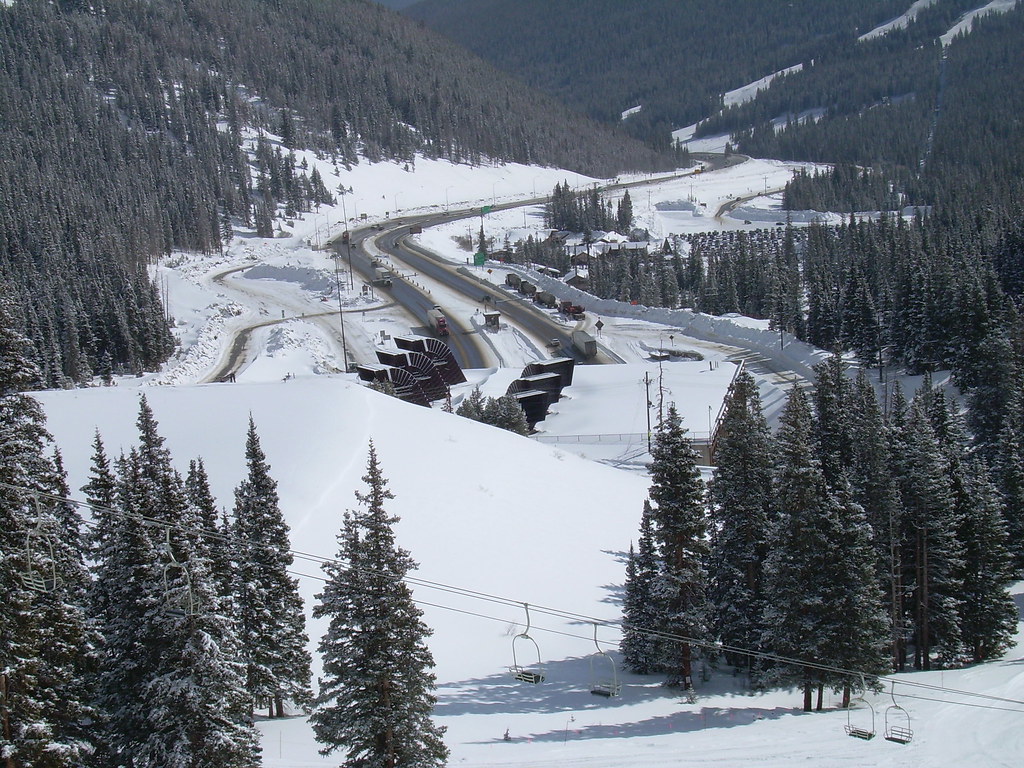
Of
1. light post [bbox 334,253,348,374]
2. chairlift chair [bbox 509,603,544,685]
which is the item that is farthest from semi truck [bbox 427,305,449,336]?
chairlift chair [bbox 509,603,544,685]

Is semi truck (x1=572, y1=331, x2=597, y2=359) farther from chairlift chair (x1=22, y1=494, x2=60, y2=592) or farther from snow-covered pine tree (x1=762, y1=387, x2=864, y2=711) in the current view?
chairlift chair (x1=22, y1=494, x2=60, y2=592)

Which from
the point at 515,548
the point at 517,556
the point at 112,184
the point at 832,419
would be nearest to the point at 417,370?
the point at 515,548

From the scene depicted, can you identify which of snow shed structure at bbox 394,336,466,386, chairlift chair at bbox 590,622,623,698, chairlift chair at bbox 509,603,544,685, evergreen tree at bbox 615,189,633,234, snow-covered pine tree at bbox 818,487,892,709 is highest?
evergreen tree at bbox 615,189,633,234

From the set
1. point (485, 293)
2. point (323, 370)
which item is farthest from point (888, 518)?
point (485, 293)

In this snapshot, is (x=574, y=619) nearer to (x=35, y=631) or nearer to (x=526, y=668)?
(x=526, y=668)

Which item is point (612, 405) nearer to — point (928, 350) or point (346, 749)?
point (928, 350)
